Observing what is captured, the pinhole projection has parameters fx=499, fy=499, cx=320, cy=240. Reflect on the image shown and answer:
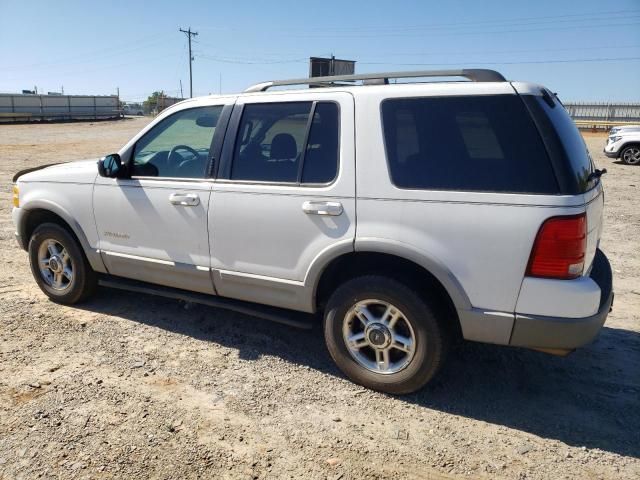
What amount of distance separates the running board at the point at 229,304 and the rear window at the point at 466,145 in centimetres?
131

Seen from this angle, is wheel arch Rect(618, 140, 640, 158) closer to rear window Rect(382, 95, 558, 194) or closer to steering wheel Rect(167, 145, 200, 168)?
rear window Rect(382, 95, 558, 194)

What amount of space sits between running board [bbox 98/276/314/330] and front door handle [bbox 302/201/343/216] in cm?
86

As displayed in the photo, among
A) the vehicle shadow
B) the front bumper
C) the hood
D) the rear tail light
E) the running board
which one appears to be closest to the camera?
the rear tail light

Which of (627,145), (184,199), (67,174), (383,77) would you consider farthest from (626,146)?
(67,174)

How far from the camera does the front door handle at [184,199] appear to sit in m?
3.74

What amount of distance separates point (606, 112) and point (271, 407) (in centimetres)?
4479

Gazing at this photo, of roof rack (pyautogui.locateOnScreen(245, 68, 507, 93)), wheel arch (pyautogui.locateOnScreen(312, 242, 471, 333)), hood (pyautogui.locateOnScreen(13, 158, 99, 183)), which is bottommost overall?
wheel arch (pyautogui.locateOnScreen(312, 242, 471, 333))

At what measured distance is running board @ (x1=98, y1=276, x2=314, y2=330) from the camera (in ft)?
12.1

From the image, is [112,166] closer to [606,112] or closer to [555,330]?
[555,330]

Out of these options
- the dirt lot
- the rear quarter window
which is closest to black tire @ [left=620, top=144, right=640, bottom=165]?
the dirt lot

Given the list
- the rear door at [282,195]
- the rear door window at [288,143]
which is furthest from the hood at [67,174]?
the rear door window at [288,143]

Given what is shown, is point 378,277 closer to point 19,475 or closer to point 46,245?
point 19,475

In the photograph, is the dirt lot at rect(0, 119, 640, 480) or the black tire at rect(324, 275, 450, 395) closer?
the dirt lot at rect(0, 119, 640, 480)

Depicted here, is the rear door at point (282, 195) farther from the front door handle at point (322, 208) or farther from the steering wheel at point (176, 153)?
the steering wheel at point (176, 153)
